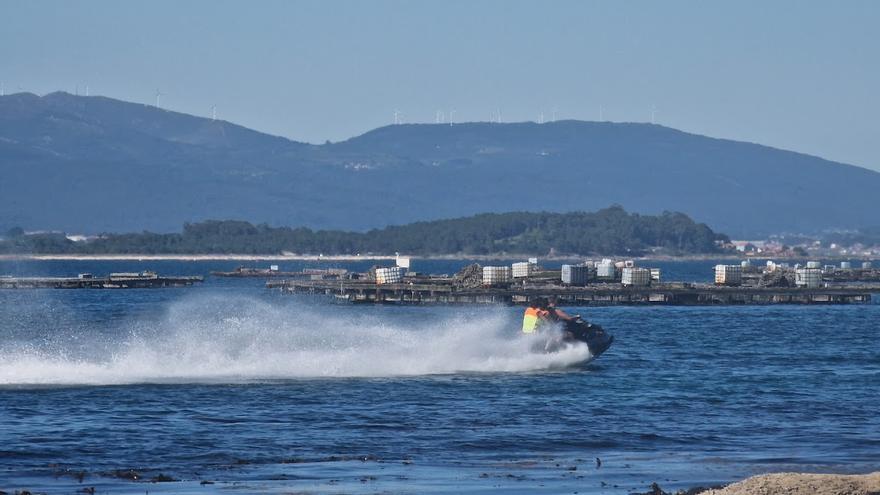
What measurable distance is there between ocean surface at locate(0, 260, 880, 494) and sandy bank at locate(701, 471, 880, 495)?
2.81 meters

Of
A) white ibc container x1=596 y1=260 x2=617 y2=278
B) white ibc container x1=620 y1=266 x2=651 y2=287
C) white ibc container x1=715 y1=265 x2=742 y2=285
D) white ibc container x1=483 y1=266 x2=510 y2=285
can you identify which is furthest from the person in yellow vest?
white ibc container x1=596 y1=260 x2=617 y2=278

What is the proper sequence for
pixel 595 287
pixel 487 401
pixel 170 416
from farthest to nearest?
pixel 595 287
pixel 487 401
pixel 170 416

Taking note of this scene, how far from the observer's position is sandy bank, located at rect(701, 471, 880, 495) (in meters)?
25.9

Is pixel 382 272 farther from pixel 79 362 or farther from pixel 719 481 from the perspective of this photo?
pixel 719 481

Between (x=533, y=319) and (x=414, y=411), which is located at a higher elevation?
(x=533, y=319)

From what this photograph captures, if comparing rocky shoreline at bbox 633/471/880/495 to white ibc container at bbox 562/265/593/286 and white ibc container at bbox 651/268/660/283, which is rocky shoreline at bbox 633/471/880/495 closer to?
white ibc container at bbox 562/265/593/286

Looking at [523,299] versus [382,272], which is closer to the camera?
[523,299]

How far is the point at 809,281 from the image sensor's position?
118 m

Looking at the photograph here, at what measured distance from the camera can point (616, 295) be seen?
347 ft

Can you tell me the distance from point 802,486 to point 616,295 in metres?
80.0

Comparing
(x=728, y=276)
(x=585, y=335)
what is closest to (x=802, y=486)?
(x=585, y=335)

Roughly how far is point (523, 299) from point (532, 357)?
5218 cm

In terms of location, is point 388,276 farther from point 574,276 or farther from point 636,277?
point 636,277

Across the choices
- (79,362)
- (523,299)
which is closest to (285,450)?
(79,362)
